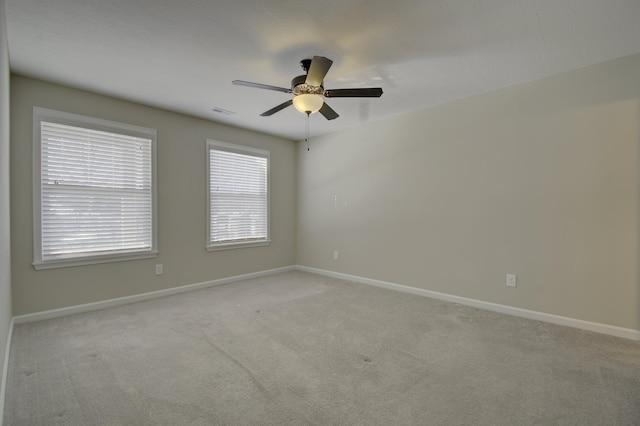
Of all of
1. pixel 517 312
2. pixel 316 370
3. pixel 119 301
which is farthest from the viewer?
pixel 119 301

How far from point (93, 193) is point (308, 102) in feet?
8.83

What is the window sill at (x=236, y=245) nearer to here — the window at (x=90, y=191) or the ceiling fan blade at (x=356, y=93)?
the window at (x=90, y=191)

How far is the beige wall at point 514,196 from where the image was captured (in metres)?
2.79

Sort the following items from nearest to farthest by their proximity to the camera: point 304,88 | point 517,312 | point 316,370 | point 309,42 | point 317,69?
1. point 316,370
2. point 317,69
3. point 309,42
4. point 304,88
5. point 517,312

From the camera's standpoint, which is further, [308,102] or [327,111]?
[327,111]

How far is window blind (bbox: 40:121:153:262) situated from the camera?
321 centimetres

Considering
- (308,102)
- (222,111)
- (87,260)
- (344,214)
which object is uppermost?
(222,111)

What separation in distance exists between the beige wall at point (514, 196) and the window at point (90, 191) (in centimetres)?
290

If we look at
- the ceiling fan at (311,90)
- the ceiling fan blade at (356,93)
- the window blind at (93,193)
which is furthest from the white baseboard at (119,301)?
the ceiling fan blade at (356,93)

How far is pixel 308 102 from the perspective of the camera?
2701 millimetres

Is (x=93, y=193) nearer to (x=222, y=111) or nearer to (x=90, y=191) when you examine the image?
(x=90, y=191)

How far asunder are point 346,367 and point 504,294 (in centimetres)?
222

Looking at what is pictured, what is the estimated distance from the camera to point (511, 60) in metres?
2.77

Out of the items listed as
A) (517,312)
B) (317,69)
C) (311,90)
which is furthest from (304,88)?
(517,312)
